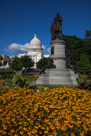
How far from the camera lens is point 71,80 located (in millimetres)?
13953

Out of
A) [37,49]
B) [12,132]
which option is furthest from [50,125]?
[37,49]

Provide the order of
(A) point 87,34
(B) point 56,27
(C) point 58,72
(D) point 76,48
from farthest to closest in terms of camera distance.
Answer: (A) point 87,34 < (D) point 76,48 < (B) point 56,27 < (C) point 58,72

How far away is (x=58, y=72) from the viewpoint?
1441cm

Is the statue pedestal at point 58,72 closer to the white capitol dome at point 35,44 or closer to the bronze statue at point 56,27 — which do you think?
the bronze statue at point 56,27

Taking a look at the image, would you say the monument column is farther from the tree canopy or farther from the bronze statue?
the tree canopy

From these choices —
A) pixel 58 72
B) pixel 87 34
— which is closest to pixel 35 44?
pixel 87 34

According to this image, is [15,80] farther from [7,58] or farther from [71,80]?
[7,58]

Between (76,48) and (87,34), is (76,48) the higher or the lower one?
the lower one

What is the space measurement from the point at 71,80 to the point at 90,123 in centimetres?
980

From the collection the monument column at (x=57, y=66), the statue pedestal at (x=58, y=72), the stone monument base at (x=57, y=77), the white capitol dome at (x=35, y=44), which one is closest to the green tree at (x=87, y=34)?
the monument column at (x=57, y=66)

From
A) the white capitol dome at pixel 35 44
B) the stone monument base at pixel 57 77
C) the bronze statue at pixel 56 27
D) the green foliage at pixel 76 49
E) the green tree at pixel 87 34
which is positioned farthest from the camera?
the white capitol dome at pixel 35 44

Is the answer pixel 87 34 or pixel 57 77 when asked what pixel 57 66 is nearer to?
pixel 57 77

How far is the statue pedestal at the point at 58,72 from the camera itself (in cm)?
1396

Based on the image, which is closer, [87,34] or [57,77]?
[57,77]
